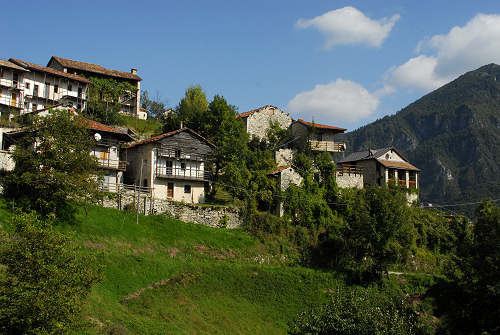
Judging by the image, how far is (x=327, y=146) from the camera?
2378 inches

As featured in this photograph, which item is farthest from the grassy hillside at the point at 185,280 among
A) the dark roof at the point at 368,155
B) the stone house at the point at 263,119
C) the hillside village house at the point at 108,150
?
the dark roof at the point at 368,155

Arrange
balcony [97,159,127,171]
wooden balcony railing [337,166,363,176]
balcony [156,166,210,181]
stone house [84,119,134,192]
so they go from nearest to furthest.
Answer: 1. stone house [84,119,134,192]
2. balcony [97,159,127,171]
3. balcony [156,166,210,181]
4. wooden balcony railing [337,166,363,176]

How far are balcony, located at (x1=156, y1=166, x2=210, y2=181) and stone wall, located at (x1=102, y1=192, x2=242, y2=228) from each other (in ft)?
13.1

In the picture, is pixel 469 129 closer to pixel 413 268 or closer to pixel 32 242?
pixel 413 268

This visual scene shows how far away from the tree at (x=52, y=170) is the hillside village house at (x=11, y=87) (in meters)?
25.5

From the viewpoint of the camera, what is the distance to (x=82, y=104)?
66.5 meters

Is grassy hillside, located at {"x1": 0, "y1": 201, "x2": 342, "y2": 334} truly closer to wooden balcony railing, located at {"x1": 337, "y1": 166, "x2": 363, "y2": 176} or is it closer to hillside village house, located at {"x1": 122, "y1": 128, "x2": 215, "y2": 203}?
hillside village house, located at {"x1": 122, "y1": 128, "x2": 215, "y2": 203}

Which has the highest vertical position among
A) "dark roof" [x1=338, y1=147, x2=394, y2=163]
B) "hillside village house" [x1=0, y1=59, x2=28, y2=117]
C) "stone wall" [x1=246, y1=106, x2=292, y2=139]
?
"hillside village house" [x1=0, y1=59, x2=28, y2=117]

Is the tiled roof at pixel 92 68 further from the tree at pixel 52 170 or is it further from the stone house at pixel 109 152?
the tree at pixel 52 170

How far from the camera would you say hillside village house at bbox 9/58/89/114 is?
6203 centimetres

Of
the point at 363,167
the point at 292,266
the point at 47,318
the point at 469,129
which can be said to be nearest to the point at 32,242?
Answer: the point at 47,318

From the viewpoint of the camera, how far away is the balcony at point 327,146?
59094 millimetres

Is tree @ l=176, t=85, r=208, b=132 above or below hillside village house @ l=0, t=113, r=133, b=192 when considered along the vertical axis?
above

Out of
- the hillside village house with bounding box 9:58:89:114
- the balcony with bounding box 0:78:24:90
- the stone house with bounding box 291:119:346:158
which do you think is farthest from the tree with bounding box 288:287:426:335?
the balcony with bounding box 0:78:24:90
